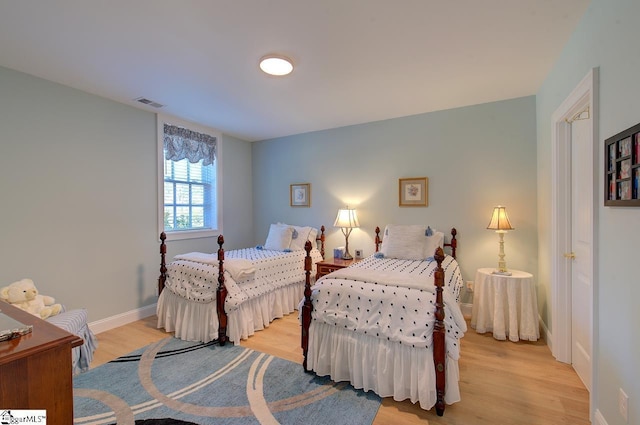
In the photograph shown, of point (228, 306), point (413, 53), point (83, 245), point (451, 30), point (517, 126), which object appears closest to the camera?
point (451, 30)

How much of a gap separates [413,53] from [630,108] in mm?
1385

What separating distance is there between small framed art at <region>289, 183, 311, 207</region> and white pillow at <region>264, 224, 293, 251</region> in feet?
1.83

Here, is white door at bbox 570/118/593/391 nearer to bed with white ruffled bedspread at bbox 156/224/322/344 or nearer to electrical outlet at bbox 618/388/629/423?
electrical outlet at bbox 618/388/629/423

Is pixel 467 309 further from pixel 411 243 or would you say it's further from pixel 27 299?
pixel 27 299

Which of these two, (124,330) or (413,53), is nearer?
(413,53)

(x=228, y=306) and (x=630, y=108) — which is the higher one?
(x=630, y=108)

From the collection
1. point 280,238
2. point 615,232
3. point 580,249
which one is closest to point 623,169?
point 615,232

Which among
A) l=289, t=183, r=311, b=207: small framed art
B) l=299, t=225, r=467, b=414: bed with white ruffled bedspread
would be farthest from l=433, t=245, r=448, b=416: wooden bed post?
l=289, t=183, r=311, b=207: small framed art

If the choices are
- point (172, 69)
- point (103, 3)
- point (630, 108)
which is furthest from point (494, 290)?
point (103, 3)

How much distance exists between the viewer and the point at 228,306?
2.77 m

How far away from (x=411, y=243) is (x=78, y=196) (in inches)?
139

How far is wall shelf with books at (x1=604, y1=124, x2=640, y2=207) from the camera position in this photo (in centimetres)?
128

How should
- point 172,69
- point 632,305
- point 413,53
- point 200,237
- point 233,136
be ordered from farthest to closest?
point 233,136
point 200,237
point 172,69
point 413,53
point 632,305

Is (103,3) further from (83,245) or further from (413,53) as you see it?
(83,245)
